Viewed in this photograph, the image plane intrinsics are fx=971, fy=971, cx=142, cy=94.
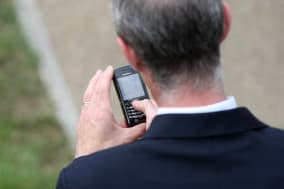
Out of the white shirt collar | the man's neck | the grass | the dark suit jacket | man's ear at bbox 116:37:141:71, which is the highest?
man's ear at bbox 116:37:141:71

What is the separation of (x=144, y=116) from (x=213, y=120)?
495 millimetres

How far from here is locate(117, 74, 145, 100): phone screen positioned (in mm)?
2951

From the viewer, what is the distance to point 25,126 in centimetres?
602

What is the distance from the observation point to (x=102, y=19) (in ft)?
22.8

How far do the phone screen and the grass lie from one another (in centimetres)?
255

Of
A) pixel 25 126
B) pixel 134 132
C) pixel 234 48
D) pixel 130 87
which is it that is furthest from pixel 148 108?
pixel 234 48

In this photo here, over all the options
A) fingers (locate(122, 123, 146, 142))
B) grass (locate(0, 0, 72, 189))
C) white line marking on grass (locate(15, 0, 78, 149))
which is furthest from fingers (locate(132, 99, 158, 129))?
white line marking on grass (locate(15, 0, 78, 149))

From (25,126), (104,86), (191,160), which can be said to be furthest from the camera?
(25,126)

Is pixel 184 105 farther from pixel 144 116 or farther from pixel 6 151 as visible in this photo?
pixel 6 151

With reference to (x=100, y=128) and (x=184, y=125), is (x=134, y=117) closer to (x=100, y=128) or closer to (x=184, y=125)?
(x=100, y=128)

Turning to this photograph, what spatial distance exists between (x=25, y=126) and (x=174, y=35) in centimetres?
374

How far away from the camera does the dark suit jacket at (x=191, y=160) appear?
2.37m

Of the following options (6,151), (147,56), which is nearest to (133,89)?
(147,56)

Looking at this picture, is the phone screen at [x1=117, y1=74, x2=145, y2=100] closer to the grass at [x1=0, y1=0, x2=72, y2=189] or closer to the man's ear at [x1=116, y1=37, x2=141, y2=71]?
the man's ear at [x1=116, y1=37, x2=141, y2=71]
